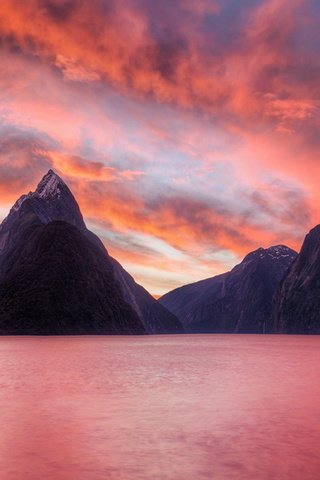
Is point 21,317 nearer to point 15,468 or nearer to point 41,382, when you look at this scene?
point 41,382

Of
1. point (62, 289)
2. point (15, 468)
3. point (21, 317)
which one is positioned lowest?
point (15, 468)

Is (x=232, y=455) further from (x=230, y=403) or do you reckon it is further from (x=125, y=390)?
(x=125, y=390)

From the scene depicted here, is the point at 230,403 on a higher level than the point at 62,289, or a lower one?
lower

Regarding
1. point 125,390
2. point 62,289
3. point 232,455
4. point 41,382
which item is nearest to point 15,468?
point 232,455

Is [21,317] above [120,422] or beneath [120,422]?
above

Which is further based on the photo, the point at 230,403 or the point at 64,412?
the point at 230,403

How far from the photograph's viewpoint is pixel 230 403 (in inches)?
1065

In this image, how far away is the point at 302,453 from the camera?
1560 centimetres

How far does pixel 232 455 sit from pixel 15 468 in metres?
5.68

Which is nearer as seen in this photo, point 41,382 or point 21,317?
point 41,382

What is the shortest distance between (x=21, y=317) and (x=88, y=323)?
2309cm

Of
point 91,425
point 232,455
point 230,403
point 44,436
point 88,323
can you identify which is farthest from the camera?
point 88,323

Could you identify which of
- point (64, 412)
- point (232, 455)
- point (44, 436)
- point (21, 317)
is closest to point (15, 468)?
point (44, 436)

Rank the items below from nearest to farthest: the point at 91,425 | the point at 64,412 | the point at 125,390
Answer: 1. the point at 91,425
2. the point at 64,412
3. the point at 125,390
